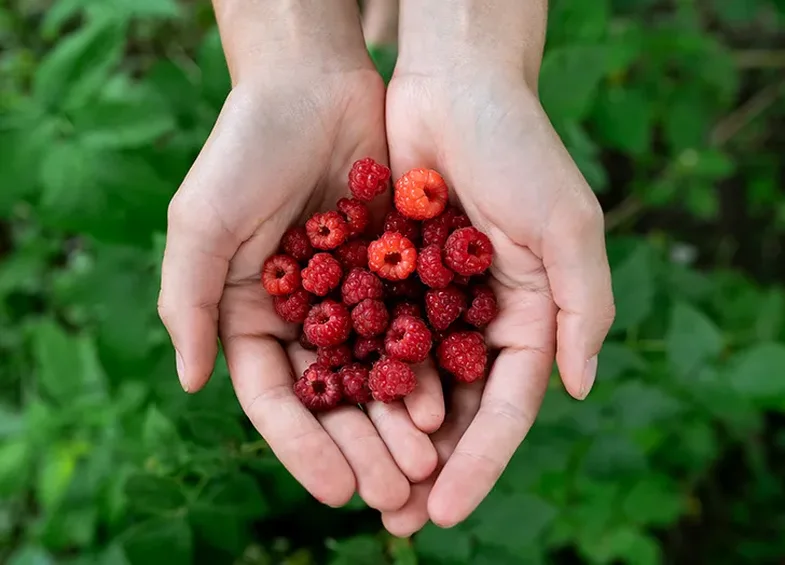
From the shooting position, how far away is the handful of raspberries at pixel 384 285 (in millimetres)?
1373

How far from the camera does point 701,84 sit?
7.91ft

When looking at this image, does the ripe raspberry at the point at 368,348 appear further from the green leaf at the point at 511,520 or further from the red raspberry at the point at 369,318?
the green leaf at the point at 511,520

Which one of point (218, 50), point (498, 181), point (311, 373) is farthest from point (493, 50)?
point (311, 373)

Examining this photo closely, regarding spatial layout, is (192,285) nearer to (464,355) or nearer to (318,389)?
(318,389)

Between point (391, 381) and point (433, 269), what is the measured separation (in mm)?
260

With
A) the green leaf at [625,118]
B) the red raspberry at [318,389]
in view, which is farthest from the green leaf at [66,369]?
the green leaf at [625,118]

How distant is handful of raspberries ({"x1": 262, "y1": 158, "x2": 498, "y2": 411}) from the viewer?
1373 mm

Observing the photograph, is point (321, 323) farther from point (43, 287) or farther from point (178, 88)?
point (43, 287)

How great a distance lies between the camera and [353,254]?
5.04 feet

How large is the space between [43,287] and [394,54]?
59.0 inches

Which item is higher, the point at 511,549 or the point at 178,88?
the point at 178,88

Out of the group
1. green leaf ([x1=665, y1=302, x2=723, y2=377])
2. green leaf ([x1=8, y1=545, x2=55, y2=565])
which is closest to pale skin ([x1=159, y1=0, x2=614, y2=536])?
green leaf ([x1=665, y1=302, x2=723, y2=377])

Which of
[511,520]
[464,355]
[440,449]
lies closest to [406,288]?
[464,355]

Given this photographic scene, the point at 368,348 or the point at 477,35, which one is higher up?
the point at 477,35
